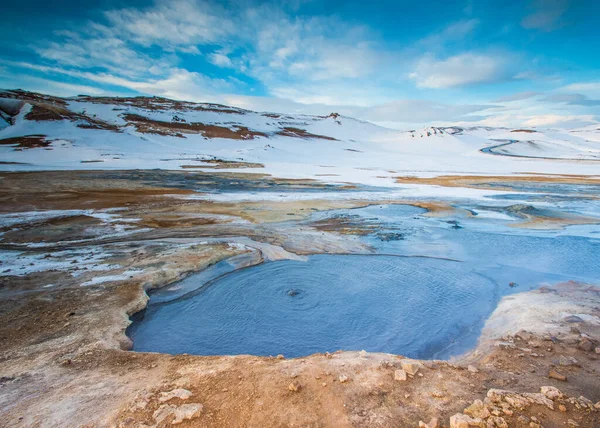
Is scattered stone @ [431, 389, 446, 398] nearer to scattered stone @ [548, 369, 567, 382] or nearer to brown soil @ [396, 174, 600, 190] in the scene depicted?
scattered stone @ [548, 369, 567, 382]

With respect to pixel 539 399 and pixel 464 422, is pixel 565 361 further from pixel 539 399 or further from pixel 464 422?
pixel 464 422

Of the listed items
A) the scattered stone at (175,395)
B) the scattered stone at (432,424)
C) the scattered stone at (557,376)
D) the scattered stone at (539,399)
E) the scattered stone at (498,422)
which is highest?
the scattered stone at (539,399)

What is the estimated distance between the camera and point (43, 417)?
323 centimetres

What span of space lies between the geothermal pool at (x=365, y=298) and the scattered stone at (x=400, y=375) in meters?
1.49

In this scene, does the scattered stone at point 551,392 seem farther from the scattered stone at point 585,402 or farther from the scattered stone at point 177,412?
the scattered stone at point 177,412

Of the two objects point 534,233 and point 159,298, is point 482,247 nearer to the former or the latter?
point 534,233

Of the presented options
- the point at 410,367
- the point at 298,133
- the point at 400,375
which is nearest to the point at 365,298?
the point at 410,367

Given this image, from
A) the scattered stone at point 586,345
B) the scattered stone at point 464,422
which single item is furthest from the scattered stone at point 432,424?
the scattered stone at point 586,345

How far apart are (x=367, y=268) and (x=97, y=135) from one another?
55338 mm

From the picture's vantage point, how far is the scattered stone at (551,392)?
3.34 meters

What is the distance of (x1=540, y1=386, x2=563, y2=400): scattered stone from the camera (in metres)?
3.34

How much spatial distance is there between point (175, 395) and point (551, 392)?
12.1 ft

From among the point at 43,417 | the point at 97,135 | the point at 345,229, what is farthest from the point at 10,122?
the point at 43,417

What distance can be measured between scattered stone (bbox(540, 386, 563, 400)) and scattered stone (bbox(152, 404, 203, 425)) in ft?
10.9
